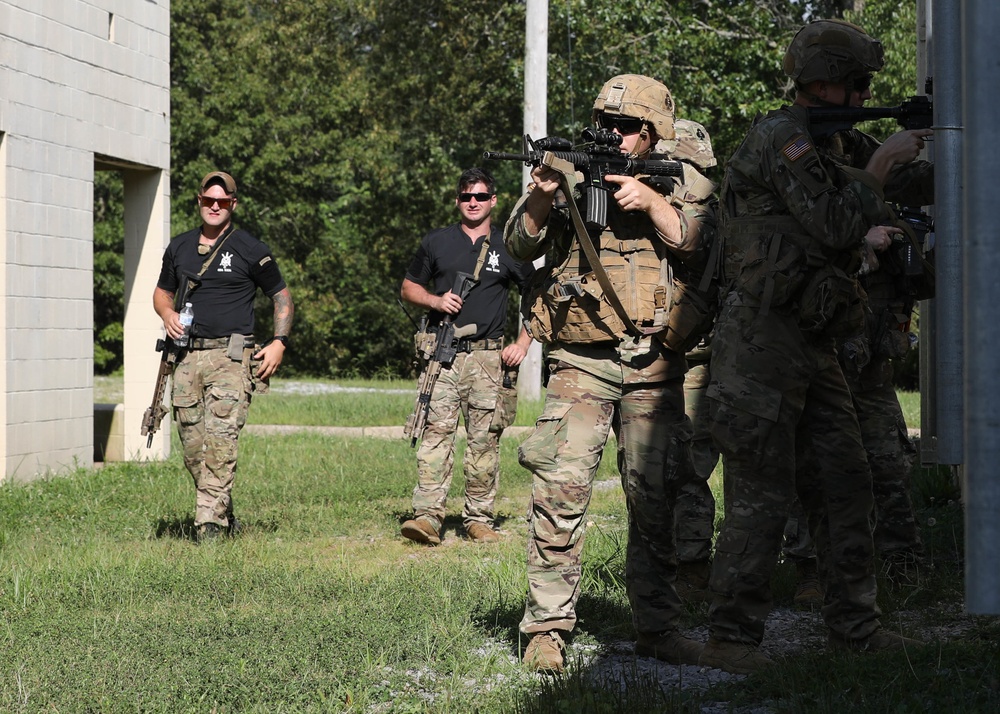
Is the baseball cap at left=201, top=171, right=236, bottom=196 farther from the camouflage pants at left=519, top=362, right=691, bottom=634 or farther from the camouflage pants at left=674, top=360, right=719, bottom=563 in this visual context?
the camouflage pants at left=519, top=362, right=691, bottom=634

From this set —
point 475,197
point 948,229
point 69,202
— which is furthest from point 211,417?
point 948,229

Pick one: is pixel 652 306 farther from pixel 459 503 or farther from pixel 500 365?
pixel 459 503

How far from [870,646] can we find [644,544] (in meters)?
0.88

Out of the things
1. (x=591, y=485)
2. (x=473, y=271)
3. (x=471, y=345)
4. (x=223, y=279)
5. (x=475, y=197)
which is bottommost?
(x=591, y=485)

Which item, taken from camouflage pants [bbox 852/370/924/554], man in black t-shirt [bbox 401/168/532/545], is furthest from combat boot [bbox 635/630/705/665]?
man in black t-shirt [bbox 401/168/532/545]

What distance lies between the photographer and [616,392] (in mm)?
4625

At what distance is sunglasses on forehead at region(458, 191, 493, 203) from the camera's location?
7.94 m

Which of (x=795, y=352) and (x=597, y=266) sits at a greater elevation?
(x=597, y=266)

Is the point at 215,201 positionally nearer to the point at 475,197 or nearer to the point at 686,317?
the point at 475,197

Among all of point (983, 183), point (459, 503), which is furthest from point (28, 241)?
point (983, 183)

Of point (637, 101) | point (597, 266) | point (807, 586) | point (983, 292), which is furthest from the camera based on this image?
point (807, 586)

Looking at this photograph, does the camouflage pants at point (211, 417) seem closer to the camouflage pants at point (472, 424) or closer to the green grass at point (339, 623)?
the green grass at point (339, 623)

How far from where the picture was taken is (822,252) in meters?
4.31

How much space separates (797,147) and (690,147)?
129 centimetres
